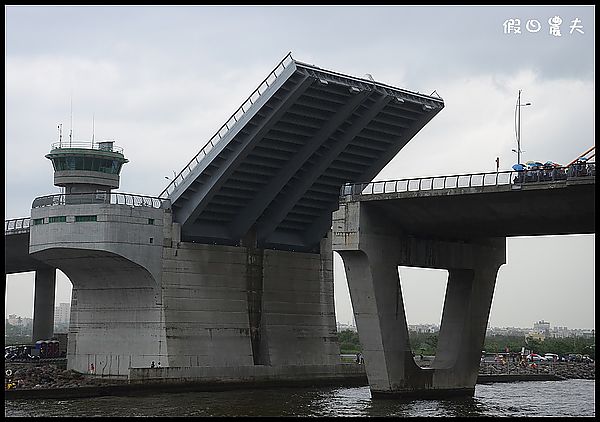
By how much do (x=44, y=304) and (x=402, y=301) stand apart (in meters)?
57.7

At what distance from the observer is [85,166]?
247 feet

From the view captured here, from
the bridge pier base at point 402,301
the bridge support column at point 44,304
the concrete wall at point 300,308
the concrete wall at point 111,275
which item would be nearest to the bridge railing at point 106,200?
the concrete wall at point 111,275

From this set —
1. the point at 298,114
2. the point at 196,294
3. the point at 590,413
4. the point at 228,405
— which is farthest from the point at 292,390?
the point at 590,413

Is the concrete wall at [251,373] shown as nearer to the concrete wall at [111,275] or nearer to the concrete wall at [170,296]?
the concrete wall at [170,296]

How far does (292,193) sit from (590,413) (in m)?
25.6

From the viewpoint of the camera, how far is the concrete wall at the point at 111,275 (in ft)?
205

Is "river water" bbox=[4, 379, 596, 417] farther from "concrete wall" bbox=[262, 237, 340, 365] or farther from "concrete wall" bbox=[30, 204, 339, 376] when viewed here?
"concrete wall" bbox=[262, 237, 340, 365]

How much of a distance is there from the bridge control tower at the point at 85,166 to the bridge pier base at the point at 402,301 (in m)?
27.7

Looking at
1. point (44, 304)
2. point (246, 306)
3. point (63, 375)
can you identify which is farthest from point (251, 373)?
point (44, 304)

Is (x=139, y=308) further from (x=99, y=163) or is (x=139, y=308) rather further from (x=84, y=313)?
(x=99, y=163)

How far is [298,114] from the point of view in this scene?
59094mm

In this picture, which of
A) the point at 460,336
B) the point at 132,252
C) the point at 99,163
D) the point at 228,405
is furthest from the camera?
the point at 99,163

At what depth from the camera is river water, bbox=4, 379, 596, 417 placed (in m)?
48.2

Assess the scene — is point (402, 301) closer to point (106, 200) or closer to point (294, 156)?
point (294, 156)
